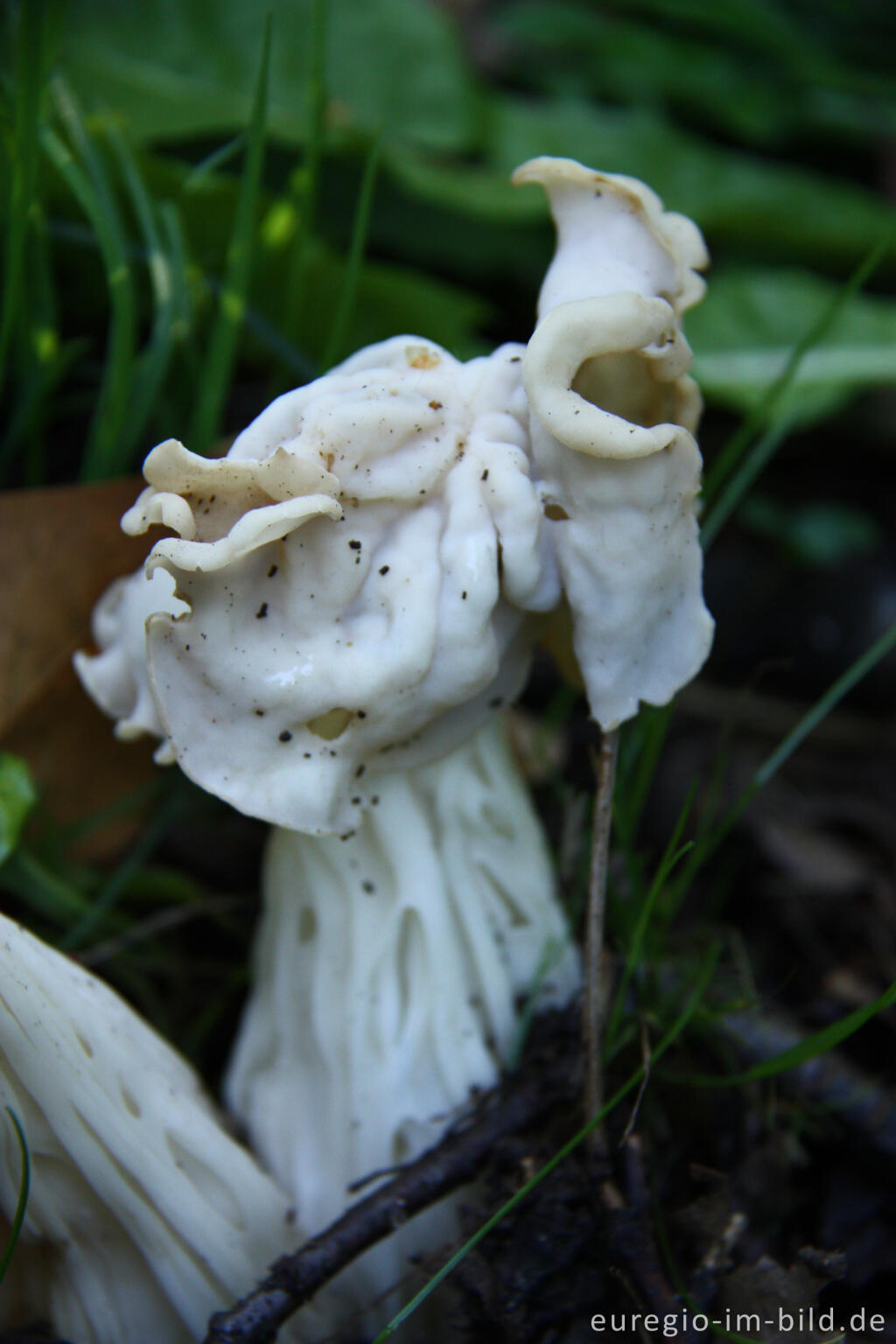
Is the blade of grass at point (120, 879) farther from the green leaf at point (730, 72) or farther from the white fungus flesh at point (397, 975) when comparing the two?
the green leaf at point (730, 72)

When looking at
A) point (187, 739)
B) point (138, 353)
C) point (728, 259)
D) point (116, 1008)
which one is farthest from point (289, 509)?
point (728, 259)

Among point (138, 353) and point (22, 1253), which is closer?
point (22, 1253)

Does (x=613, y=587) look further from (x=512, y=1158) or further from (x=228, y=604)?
(x=512, y=1158)

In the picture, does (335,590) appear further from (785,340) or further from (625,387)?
(785,340)

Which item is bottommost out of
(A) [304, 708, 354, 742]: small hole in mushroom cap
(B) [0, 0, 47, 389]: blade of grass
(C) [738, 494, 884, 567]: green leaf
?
(C) [738, 494, 884, 567]: green leaf

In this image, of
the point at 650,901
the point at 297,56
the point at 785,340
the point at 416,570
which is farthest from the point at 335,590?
the point at 297,56

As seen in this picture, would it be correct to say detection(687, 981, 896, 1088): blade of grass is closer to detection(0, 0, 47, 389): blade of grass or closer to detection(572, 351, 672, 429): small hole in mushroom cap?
detection(572, 351, 672, 429): small hole in mushroom cap

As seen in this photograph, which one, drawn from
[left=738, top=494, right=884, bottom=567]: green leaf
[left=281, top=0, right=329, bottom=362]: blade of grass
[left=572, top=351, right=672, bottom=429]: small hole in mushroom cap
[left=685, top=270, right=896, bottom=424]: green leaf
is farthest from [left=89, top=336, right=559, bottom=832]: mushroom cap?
[left=738, top=494, right=884, bottom=567]: green leaf
